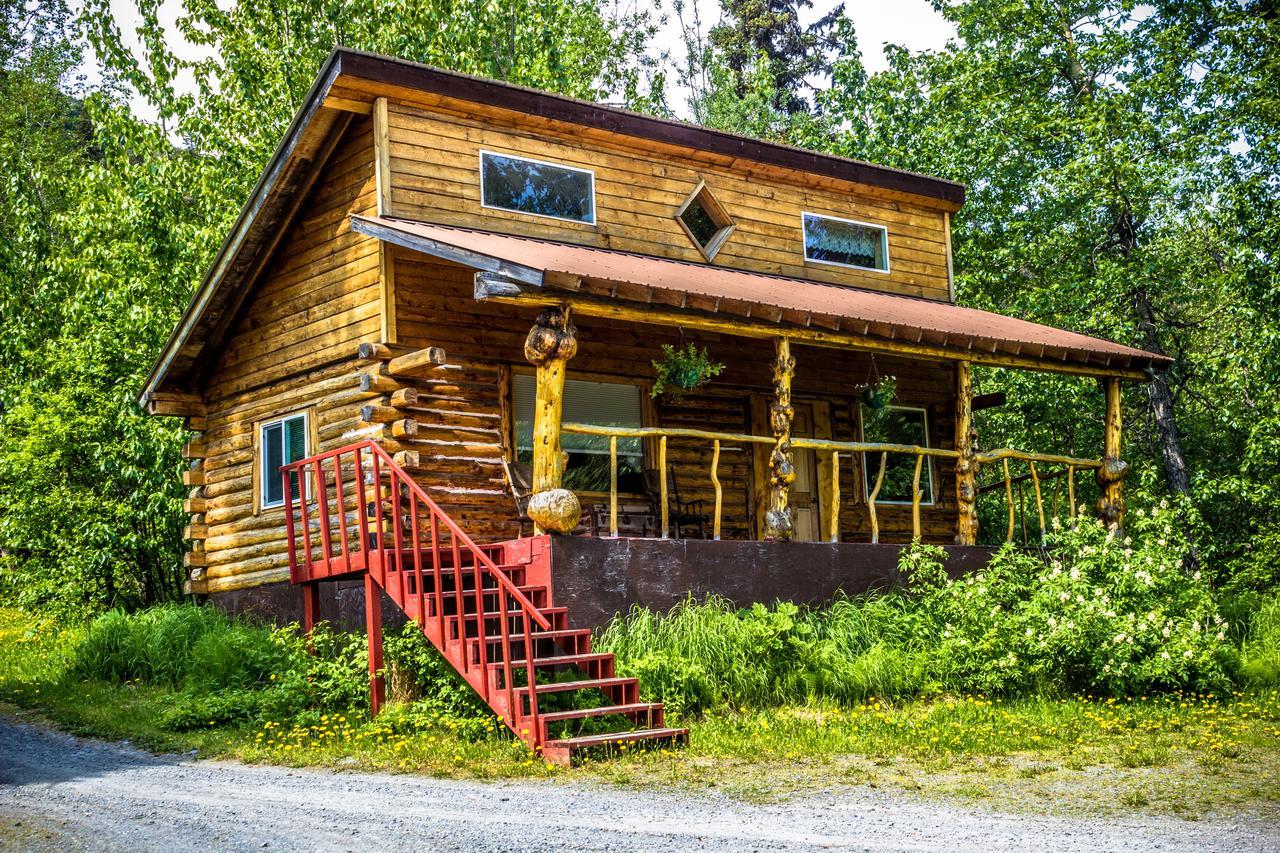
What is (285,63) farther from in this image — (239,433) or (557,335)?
(557,335)

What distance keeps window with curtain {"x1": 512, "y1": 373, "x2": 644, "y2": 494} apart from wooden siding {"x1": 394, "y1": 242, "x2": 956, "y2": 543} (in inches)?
7.9

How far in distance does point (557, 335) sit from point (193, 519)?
7.07 meters

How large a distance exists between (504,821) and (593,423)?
7660 mm

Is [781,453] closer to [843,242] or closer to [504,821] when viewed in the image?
[843,242]

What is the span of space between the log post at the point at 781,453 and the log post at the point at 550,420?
2.44 meters

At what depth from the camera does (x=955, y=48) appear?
26.4 meters

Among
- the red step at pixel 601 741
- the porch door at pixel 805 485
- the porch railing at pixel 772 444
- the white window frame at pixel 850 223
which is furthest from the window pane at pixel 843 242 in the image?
the red step at pixel 601 741

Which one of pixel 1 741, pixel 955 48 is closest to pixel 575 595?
pixel 1 741

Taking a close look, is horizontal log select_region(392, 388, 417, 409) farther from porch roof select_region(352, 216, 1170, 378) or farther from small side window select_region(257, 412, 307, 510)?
small side window select_region(257, 412, 307, 510)

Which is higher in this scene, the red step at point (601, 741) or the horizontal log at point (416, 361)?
the horizontal log at point (416, 361)

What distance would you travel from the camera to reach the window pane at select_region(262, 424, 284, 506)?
14641mm

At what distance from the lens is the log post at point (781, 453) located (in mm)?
12453

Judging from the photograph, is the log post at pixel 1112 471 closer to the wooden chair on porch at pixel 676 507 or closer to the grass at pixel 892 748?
the grass at pixel 892 748

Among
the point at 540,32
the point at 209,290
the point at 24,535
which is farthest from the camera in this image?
the point at 540,32
